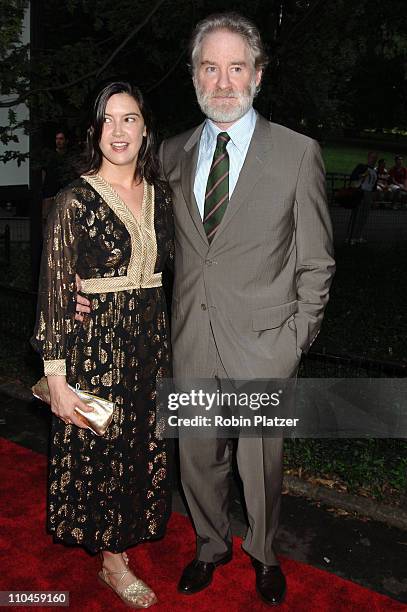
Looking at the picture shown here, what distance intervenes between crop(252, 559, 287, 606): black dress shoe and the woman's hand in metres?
1.11

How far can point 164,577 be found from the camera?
3.33m

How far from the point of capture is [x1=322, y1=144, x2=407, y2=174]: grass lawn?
40.1 meters

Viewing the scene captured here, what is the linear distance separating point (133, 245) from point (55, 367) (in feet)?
1.98

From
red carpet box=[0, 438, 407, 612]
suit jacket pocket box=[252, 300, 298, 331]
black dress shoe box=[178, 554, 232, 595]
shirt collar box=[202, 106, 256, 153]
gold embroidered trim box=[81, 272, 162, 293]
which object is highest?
shirt collar box=[202, 106, 256, 153]

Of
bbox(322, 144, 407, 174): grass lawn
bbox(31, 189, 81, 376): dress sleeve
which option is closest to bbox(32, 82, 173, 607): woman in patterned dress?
bbox(31, 189, 81, 376): dress sleeve

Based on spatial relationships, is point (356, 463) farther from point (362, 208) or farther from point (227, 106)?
point (362, 208)

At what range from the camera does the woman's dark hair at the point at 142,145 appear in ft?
9.32

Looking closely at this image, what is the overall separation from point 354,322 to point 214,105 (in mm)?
5667

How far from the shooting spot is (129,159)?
2908 millimetres

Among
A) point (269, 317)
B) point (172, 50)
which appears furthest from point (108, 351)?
point (172, 50)

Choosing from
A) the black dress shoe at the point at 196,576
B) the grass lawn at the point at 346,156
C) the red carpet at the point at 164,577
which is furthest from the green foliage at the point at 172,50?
the grass lawn at the point at 346,156

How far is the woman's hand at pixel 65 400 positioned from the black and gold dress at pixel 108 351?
2.0 inches

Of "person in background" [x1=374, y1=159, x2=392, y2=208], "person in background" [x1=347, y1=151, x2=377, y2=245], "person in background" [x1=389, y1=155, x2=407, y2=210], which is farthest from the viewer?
"person in background" [x1=374, y1=159, x2=392, y2=208]

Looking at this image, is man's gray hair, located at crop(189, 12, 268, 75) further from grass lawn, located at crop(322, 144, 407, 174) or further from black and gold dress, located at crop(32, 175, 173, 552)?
grass lawn, located at crop(322, 144, 407, 174)
